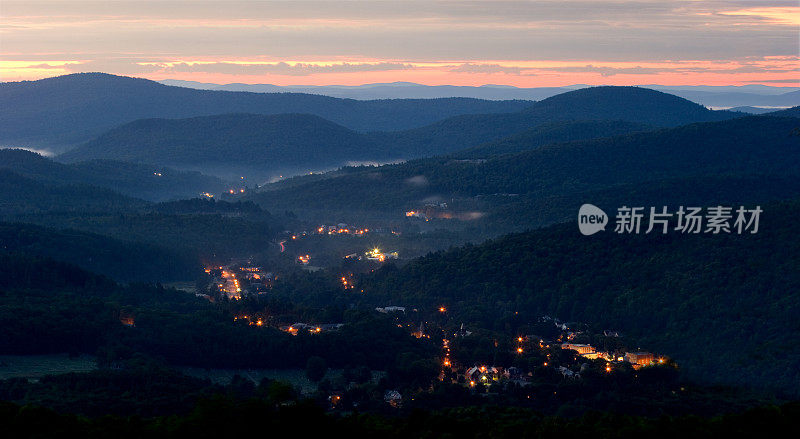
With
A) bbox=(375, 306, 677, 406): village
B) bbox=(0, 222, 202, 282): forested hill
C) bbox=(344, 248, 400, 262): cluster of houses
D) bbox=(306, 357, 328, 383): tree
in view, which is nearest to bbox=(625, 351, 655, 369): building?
bbox=(375, 306, 677, 406): village

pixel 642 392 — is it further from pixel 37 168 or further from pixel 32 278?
pixel 37 168

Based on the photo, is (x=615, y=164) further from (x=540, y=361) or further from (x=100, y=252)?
(x=540, y=361)

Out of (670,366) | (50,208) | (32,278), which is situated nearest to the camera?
(670,366)

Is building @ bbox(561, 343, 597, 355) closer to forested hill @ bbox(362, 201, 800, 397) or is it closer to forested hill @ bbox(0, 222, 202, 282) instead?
forested hill @ bbox(362, 201, 800, 397)

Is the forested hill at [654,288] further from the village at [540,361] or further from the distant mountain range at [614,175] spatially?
the distant mountain range at [614,175]

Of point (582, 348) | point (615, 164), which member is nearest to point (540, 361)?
point (582, 348)

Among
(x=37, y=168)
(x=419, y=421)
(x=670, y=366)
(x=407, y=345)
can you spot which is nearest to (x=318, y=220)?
(x=37, y=168)
